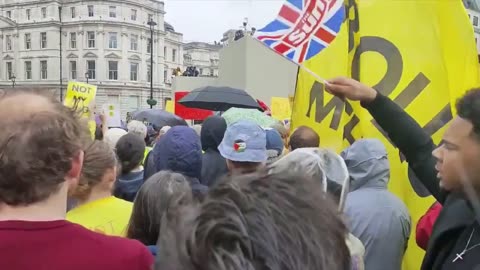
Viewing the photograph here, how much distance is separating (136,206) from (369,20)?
8.33 ft

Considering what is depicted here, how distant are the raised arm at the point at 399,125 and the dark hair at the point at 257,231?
1.47 m

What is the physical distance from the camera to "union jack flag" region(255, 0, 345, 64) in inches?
160

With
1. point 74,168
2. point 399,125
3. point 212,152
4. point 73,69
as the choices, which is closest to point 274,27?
point 212,152

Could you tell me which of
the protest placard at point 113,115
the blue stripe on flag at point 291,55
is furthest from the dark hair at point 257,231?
the protest placard at point 113,115

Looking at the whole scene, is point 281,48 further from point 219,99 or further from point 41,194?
point 219,99

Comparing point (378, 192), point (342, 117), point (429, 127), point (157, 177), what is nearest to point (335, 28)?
point (342, 117)

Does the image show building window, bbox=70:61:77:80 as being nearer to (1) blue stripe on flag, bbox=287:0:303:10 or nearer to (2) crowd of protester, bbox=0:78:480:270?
(1) blue stripe on flag, bbox=287:0:303:10

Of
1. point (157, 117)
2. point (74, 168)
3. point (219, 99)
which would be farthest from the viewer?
point (157, 117)

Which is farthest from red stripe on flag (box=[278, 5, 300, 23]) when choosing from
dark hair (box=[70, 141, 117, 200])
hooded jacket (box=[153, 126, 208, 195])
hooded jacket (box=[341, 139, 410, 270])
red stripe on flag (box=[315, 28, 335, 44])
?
dark hair (box=[70, 141, 117, 200])

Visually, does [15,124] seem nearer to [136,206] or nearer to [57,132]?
[57,132]

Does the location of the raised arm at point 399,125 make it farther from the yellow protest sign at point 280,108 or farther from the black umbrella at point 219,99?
the yellow protest sign at point 280,108

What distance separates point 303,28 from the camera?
4.16 metres

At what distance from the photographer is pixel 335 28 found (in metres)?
4.24

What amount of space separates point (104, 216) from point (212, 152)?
1970 mm
